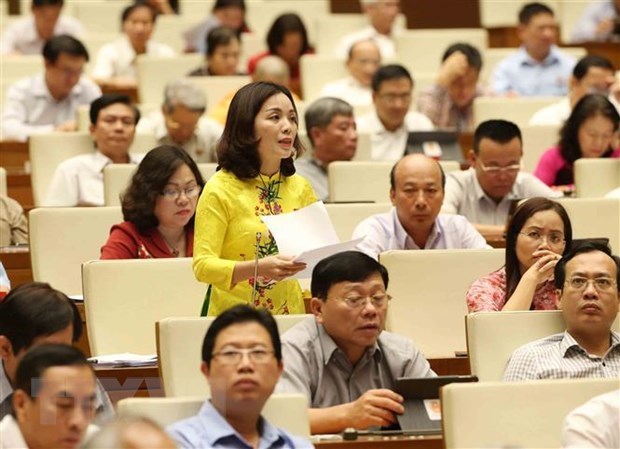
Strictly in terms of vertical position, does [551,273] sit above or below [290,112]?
below

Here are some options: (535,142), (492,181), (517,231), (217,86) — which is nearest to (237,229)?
(517,231)

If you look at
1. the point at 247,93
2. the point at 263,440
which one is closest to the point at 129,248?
the point at 247,93

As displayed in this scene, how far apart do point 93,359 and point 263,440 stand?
939mm

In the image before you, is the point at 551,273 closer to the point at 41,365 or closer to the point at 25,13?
the point at 41,365

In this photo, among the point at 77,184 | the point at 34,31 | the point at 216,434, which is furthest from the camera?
the point at 34,31

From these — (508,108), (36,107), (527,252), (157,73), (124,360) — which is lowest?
(124,360)

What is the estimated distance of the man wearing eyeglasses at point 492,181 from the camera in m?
4.96

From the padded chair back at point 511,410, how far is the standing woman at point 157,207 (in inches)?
55.6

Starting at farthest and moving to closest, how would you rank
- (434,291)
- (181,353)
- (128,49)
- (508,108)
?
(128,49) → (508,108) → (434,291) → (181,353)

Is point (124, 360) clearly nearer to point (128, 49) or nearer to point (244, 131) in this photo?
point (244, 131)

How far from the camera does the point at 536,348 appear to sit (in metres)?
3.46

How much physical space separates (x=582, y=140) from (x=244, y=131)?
2313mm

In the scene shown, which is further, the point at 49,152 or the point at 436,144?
the point at 436,144

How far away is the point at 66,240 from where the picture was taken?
4.54m
